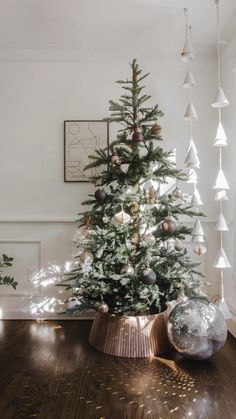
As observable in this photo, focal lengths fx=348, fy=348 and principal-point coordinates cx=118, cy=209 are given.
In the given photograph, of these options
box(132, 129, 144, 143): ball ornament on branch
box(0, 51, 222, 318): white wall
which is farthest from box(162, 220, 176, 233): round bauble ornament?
box(0, 51, 222, 318): white wall

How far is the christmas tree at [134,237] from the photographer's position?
7.38ft

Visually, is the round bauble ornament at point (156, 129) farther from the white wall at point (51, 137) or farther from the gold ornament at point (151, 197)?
the white wall at point (51, 137)

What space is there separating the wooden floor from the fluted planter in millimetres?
63

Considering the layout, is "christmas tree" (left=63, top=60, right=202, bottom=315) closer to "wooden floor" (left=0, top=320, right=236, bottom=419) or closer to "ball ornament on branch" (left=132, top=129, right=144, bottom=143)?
"ball ornament on branch" (left=132, top=129, right=144, bottom=143)

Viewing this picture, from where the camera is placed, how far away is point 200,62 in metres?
3.00

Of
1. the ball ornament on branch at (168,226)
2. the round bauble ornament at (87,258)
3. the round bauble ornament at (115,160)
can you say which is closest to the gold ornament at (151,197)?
the ball ornament on branch at (168,226)

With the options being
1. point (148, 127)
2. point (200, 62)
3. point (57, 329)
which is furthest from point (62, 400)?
point (200, 62)

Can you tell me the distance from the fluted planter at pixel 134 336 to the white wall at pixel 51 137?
2.84ft

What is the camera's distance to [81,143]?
297 centimetres

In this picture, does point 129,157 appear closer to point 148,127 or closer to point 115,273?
point 148,127

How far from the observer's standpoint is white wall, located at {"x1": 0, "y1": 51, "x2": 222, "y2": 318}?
299 centimetres

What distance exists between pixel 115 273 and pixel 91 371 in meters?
0.61

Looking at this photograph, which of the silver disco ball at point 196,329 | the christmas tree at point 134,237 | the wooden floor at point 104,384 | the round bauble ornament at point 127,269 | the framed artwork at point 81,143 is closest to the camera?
the wooden floor at point 104,384

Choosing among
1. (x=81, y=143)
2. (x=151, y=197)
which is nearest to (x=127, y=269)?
(x=151, y=197)
